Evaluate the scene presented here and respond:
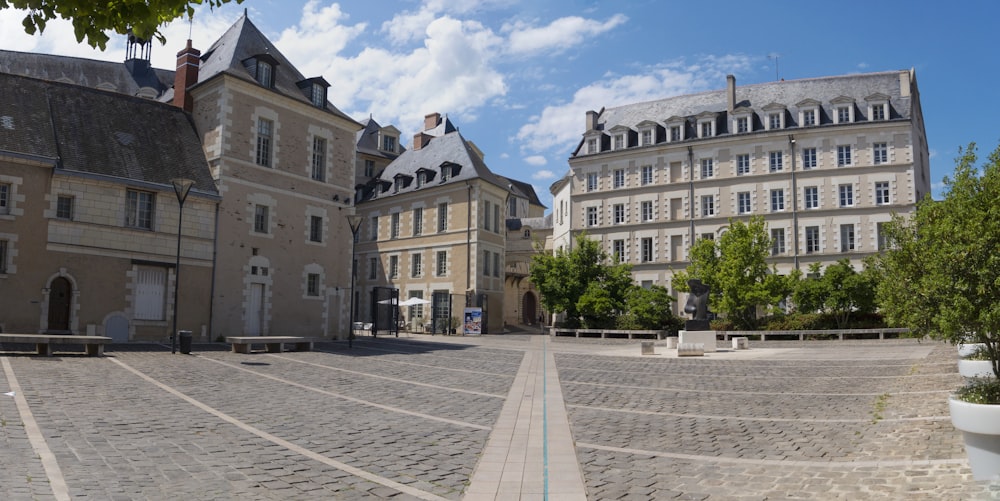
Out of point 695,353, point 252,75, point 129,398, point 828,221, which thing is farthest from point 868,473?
point 828,221

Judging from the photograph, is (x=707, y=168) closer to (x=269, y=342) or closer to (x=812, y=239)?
(x=812, y=239)

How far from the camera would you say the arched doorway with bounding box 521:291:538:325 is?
196 feet

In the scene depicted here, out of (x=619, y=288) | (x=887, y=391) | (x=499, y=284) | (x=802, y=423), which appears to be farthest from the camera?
(x=499, y=284)

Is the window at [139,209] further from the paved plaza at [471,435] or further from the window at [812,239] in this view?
the window at [812,239]

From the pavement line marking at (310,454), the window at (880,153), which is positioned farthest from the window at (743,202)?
the pavement line marking at (310,454)

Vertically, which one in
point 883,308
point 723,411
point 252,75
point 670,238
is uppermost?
point 252,75

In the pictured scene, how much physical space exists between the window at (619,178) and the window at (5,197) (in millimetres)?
36314

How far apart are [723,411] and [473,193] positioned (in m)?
32.7

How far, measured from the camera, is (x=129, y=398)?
10.3 m

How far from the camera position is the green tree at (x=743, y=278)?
32375 millimetres

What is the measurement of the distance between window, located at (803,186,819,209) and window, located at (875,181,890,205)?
130 inches

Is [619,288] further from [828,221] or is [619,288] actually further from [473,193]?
[828,221]

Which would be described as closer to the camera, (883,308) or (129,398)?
(883,308)

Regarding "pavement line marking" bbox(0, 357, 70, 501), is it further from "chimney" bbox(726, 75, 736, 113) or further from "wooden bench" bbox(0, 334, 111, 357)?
"chimney" bbox(726, 75, 736, 113)
